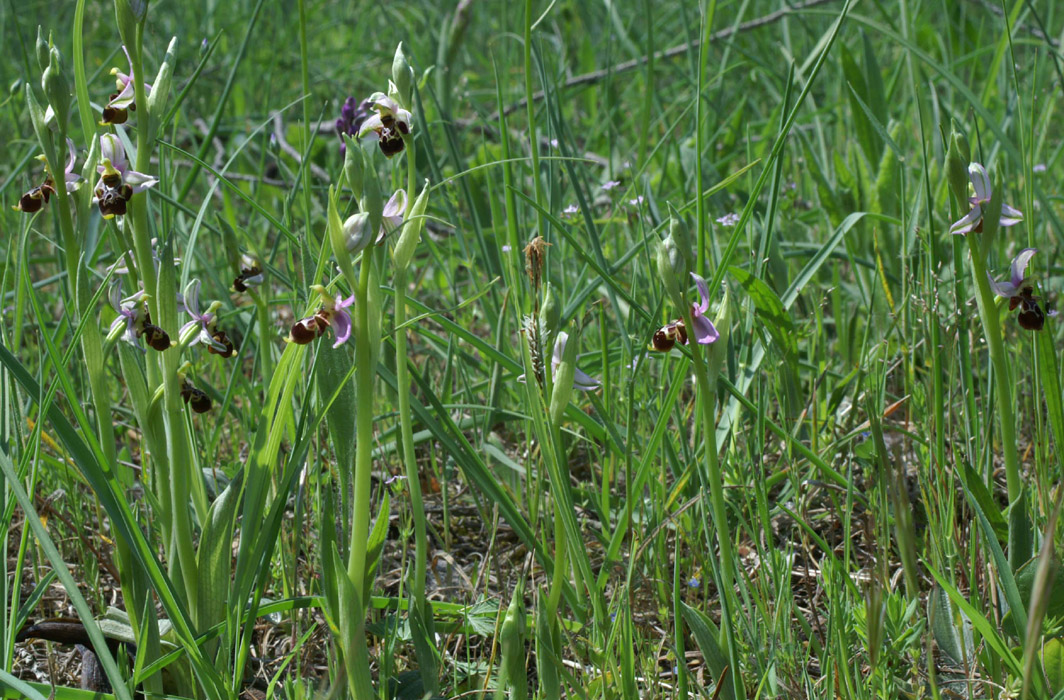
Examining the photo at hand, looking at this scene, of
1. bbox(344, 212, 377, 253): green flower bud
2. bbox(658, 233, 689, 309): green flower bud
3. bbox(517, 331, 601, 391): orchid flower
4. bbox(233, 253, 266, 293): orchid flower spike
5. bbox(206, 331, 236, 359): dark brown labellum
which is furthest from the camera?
bbox(233, 253, 266, 293): orchid flower spike

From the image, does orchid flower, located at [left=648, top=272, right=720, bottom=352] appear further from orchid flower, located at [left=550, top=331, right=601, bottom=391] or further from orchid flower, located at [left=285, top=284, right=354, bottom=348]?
orchid flower, located at [left=285, top=284, right=354, bottom=348]

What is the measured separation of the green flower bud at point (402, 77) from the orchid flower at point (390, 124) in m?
0.04

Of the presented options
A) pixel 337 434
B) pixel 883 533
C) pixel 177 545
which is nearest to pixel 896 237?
pixel 883 533

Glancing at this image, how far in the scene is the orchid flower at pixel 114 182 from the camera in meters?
1.18

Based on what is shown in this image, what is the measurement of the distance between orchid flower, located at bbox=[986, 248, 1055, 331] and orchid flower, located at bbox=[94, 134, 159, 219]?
1142mm

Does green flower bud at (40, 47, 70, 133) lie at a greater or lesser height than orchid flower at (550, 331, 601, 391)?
greater

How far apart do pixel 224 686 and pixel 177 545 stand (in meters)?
0.20

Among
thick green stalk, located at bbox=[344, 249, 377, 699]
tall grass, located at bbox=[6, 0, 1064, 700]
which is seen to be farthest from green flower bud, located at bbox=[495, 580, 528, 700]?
thick green stalk, located at bbox=[344, 249, 377, 699]

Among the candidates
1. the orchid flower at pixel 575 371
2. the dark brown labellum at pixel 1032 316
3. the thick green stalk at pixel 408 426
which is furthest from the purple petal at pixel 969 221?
the thick green stalk at pixel 408 426

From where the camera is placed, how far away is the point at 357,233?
0.99m

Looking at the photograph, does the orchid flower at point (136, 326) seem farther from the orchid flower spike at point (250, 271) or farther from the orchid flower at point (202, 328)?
the orchid flower spike at point (250, 271)

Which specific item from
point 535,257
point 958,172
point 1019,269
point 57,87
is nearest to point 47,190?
point 57,87

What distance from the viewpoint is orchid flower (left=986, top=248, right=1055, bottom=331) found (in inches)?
49.8

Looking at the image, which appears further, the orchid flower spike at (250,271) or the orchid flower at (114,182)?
the orchid flower spike at (250,271)
